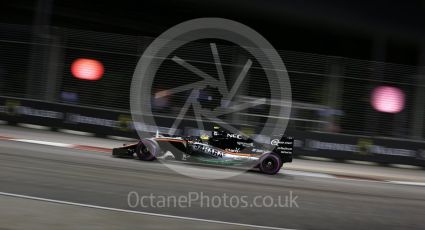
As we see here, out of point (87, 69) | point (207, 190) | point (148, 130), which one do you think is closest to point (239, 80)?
point (148, 130)

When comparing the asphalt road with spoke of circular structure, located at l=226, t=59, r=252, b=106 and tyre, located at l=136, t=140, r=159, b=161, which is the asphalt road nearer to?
tyre, located at l=136, t=140, r=159, b=161

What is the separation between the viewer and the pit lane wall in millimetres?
16562

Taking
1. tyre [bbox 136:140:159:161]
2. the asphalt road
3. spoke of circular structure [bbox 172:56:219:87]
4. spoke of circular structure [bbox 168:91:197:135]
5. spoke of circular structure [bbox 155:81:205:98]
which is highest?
spoke of circular structure [bbox 172:56:219:87]

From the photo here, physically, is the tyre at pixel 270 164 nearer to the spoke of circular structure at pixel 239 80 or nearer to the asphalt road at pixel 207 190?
the asphalt road at pixel 207 190

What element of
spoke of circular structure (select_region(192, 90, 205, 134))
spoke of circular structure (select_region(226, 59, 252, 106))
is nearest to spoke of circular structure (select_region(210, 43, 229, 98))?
spoke of circular structure (select_region(226, 59, 252, 106))

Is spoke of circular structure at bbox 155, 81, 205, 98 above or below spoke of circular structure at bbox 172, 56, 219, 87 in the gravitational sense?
below

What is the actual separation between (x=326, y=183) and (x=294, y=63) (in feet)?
21.0

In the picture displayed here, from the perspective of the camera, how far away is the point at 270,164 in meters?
11.8

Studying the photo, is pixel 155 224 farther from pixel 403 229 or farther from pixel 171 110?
pixel 171 110

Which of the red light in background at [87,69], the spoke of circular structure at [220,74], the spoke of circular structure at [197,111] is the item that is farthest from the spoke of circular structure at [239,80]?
the red light in background at [87,69]

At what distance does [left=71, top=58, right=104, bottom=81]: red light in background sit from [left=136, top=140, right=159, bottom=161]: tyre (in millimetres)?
6662

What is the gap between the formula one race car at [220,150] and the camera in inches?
456

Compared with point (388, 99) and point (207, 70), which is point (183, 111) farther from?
point (388, 99)

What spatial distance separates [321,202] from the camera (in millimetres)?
8906
